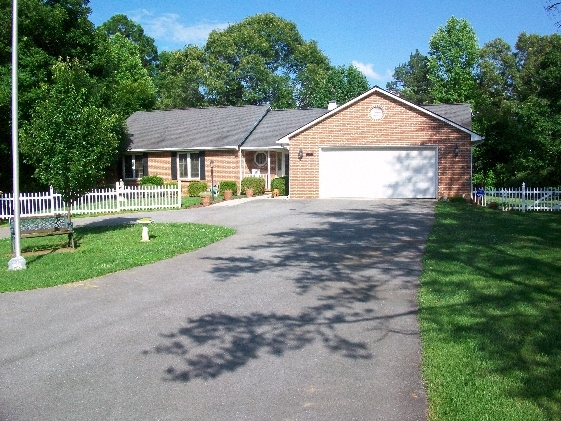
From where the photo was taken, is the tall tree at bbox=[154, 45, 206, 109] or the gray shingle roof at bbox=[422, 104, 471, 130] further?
the tall tree at bbox=[154, 45, 206, 109]

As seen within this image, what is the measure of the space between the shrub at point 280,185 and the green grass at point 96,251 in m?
11.4

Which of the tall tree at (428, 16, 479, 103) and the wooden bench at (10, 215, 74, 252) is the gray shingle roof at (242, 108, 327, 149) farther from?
the tall tree at (428, 16, 479, 103)

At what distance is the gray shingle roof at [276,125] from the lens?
28655 millimetres

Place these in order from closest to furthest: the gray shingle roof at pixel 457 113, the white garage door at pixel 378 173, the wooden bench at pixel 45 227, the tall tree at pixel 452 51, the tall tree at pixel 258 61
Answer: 1. the wooden bench at pixel 45 227
2. the white garage door at pixel 378 173
3. the gray shingle roof at pixel 457 113
4. the tall tree at pixel 452 51
5. the tall tree at pixel 258 61

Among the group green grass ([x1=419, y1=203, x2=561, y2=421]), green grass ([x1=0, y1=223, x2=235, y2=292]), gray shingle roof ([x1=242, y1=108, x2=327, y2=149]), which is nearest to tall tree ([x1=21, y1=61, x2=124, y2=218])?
green grass ([x1=0, y1=223, x2=235, y2=292])

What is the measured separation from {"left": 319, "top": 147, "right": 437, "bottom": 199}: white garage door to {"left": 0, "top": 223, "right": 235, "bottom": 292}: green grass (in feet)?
32.9

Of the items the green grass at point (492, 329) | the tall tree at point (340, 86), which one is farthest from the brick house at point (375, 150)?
the tall tree at point (340, 86)

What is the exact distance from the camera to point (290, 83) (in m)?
58.7

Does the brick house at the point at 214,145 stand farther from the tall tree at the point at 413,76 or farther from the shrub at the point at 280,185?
the tall tree at the point at 413,76

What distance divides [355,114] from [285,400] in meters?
20.5

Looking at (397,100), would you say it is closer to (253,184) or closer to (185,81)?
(253,184)

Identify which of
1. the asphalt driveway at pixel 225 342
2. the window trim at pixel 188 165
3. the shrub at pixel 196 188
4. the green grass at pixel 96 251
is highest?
the window trim at pixel 188 165

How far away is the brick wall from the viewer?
23.0 m

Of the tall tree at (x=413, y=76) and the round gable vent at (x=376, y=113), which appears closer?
the round gable vent at (x=376, y=113)
